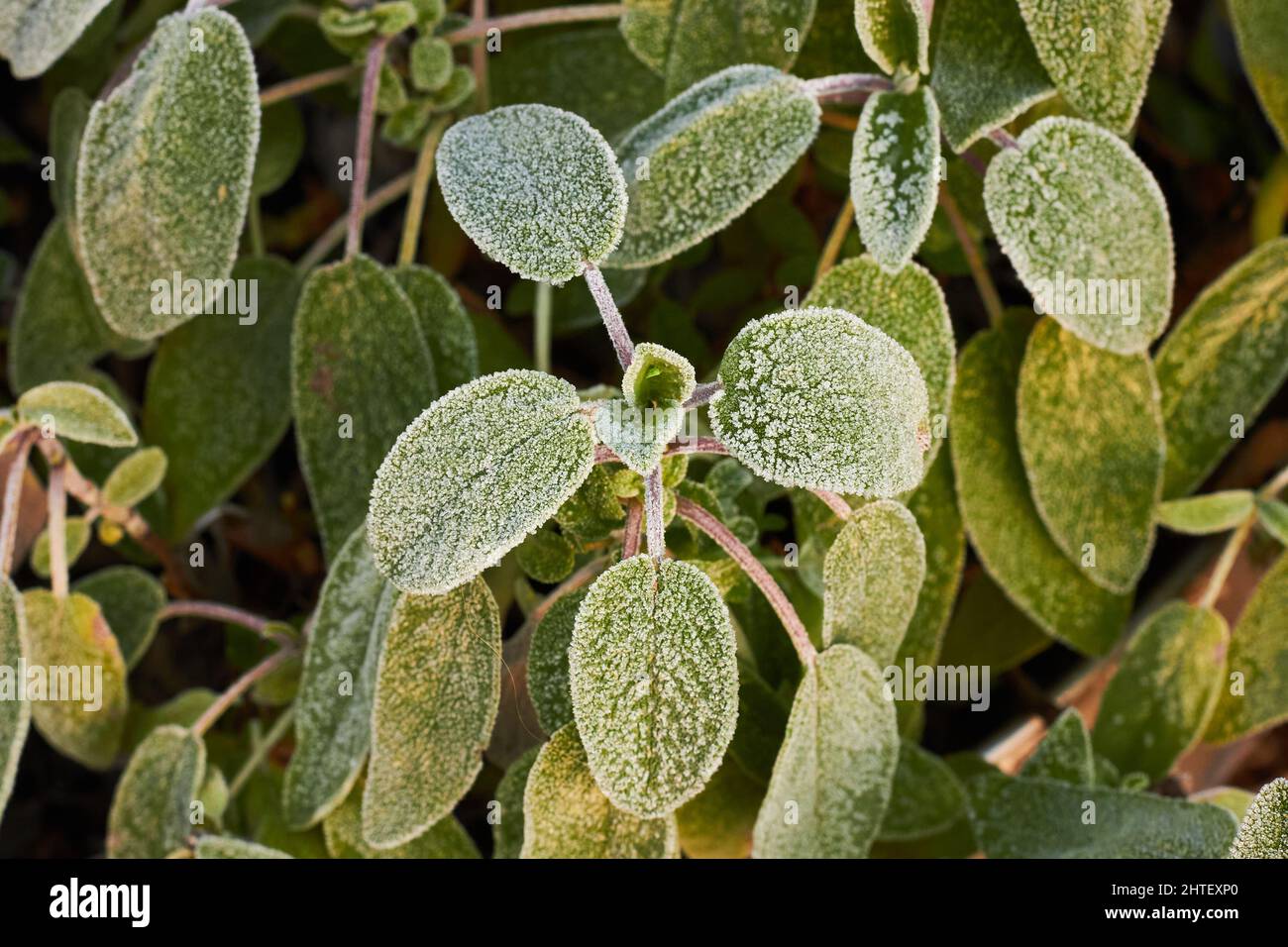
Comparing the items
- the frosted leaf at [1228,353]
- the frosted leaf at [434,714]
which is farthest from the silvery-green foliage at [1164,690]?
the frosted leaf at [434,714]

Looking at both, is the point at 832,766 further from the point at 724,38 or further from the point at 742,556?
the point at 724,38

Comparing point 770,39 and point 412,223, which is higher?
point 770,39

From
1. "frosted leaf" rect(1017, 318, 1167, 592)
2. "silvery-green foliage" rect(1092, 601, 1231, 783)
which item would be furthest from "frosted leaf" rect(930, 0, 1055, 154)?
"silvery-green foliage" rect(1092, 601, 1231, 783)

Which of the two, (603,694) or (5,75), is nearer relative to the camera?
(603,694)

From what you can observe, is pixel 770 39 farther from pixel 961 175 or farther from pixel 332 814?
pixel 332 814
